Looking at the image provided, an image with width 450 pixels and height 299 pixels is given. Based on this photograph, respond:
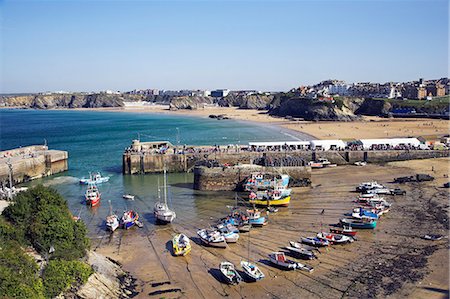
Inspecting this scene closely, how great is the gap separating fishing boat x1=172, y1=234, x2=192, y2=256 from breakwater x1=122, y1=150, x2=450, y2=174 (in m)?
22.0

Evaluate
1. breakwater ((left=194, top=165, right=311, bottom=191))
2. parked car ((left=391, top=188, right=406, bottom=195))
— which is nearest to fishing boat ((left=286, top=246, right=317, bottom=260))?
parked car ((left=391, top=188, right=406, bottom=195))

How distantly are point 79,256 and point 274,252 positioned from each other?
10.4 m

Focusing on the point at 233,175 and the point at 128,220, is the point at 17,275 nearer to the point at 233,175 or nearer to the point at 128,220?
the point at 128,220

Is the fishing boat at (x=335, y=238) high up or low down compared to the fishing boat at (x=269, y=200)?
down

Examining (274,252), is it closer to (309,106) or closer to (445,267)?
(445,267)

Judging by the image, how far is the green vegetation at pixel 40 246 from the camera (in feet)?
48.5

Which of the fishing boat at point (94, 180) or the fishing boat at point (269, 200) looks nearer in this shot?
the fishing boat at point (269, 200)

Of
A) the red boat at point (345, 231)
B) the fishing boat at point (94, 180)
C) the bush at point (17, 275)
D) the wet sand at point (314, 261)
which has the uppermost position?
the bush at point (17, 275)

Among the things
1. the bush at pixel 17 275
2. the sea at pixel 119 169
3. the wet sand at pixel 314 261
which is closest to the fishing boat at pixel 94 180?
the sea at pixel 119 169

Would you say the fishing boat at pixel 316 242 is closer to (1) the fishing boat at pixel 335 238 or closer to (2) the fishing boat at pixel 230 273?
(1) the fishing boat at pixel 335 238

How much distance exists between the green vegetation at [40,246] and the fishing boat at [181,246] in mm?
5313

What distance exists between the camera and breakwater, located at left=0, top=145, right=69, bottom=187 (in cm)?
4332

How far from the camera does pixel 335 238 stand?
81.3ft

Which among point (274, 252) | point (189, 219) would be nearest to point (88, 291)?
point (274, 252)
